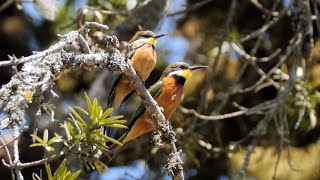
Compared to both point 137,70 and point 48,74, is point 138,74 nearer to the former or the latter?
point 137,70

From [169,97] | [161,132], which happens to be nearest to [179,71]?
[169,97]

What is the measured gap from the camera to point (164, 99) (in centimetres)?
283

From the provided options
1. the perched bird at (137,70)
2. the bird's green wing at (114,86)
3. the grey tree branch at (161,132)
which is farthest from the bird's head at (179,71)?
the grey tree branch at (161,132)

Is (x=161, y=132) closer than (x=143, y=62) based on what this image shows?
Yes

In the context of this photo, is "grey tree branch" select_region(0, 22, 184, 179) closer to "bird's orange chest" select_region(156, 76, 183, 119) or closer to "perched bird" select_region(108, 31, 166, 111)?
"perched bird" select_region(108, 31, 166, 111)

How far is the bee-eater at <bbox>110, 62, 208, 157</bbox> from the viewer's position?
2648 millimetres

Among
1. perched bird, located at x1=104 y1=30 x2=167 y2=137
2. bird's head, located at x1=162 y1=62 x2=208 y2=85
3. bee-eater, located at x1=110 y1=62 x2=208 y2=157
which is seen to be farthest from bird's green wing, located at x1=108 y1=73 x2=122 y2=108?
bird's head, located at x1=162 y1=62 x2=208 y2=85

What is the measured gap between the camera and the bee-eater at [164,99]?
2648 millimetres

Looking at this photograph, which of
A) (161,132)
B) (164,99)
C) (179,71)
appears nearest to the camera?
(161,132)

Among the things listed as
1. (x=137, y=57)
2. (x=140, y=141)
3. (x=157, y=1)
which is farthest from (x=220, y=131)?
(x=137, y=57)

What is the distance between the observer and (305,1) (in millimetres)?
3189

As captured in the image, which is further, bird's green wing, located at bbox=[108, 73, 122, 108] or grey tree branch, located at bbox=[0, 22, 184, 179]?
bird's green wing, located at bbox=[108, 73, 122, 108]

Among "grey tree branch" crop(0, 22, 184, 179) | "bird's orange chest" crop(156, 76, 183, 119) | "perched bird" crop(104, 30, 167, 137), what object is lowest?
"bird's orange chest" crop(156, 76, 183, 119)

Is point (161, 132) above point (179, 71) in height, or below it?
above
